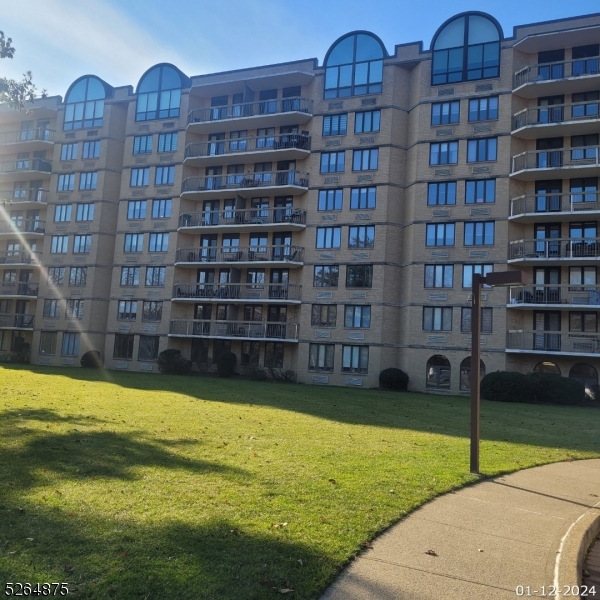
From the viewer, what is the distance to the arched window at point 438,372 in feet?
113

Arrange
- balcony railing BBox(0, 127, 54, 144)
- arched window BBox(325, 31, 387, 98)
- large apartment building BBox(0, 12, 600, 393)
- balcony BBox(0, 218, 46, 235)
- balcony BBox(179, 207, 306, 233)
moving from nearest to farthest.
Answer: large apartment building BBox(0, 12, 600, 393) < arched window BBox(325, 31, 387, 98) < balcony BBox(179, 207, 306, 233) < balcony BBox(0, 218, 46, 235) < balcony railing BBox(0, 127, 54, 144)

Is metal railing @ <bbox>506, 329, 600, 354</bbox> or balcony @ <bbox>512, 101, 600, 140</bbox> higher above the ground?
balcony @ <bbox>512, 101, 600, 140</bbox>

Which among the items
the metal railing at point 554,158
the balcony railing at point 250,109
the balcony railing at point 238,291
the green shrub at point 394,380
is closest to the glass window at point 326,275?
the balcony railing at point 238,291

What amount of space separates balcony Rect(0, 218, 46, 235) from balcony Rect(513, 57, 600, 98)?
38.7 m

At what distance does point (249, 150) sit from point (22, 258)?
2291 cm

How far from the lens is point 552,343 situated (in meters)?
32.7

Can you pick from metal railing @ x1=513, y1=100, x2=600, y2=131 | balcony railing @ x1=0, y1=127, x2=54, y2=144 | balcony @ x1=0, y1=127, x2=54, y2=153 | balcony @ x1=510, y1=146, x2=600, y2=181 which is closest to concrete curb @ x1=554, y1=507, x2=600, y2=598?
balcony @ x1=510, y1=146, x2=600, y2=181

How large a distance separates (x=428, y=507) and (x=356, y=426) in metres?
7.83

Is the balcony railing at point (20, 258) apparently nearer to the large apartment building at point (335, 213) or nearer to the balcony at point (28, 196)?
the large apartment building at point (335, 213)

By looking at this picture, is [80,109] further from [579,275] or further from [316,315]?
[579,275]

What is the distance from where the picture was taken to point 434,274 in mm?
35438

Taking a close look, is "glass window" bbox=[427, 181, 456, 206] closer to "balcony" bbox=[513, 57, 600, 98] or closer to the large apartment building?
the large apartment building

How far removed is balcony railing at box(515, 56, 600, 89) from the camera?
33.1m

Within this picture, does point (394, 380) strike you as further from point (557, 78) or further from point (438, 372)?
point (557, 78)
